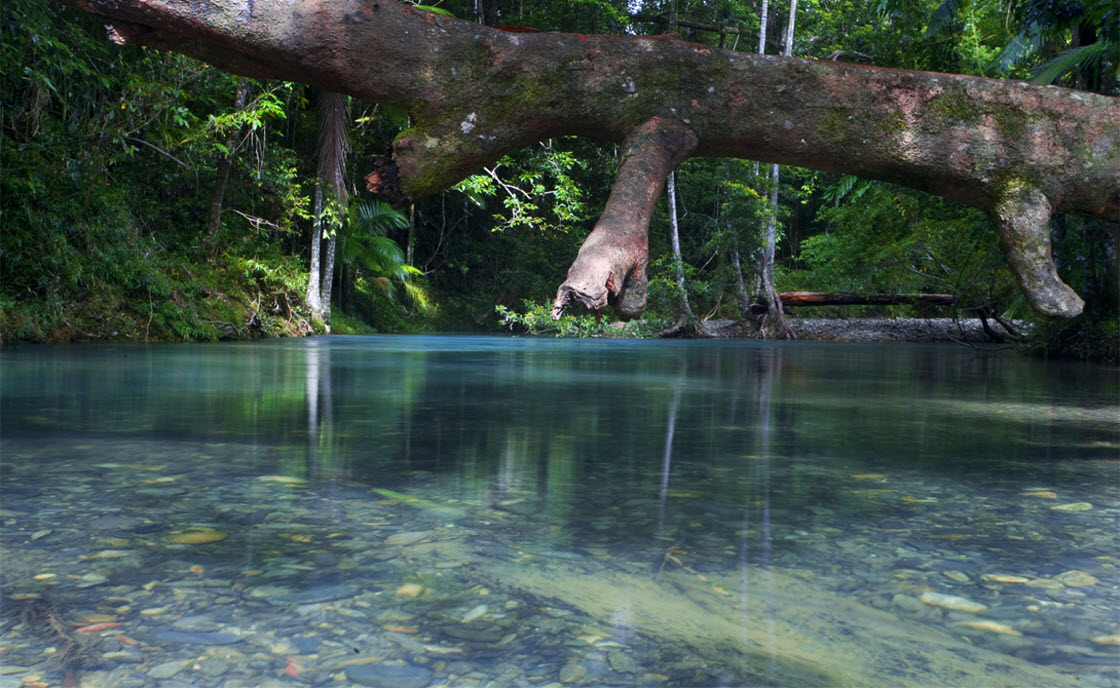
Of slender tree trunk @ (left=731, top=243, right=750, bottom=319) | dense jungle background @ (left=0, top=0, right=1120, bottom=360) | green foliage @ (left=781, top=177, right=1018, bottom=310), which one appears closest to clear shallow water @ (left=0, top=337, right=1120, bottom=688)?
dense jungle background @ (left=0, top=0, right=1120, bottom=360)

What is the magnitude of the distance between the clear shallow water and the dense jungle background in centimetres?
524

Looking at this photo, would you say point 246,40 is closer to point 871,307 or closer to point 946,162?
point 946,162

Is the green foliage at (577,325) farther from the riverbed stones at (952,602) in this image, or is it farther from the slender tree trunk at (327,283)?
the riverbed stones at (952,602)

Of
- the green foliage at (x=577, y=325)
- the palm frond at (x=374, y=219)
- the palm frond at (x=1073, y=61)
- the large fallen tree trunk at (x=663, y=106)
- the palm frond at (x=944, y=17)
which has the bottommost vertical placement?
the green foliage at (x=577, y=325)

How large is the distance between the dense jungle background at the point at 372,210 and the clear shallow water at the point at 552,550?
5.24 meters

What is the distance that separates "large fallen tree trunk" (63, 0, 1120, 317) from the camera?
12.4ft

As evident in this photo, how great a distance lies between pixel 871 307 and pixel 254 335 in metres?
15.8

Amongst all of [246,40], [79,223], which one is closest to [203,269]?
[79,223]

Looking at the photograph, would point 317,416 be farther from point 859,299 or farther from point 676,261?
point 676,261

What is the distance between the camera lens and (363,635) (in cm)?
134

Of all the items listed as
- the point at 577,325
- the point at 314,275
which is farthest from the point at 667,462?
the point at 577,325

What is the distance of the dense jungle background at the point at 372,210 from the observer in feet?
33.5

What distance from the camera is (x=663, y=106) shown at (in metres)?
4.12

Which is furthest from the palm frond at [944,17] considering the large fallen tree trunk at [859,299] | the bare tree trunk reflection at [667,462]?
the bare tree trunk reflection at [667,462]
